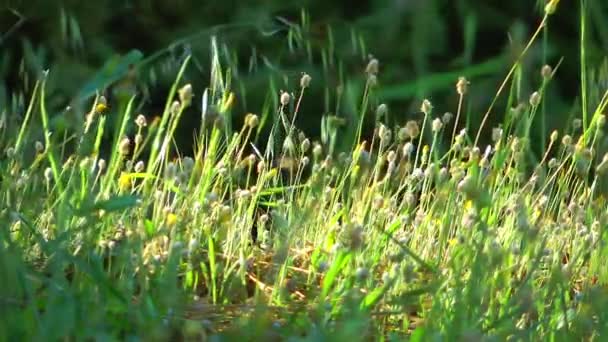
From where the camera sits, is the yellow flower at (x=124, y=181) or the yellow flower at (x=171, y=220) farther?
the yellow flower at (x=124, y=181)

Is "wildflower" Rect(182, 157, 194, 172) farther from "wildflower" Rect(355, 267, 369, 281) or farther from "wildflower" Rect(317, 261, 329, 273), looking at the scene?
"wildflower" Rect(355, 267, 369, 281)

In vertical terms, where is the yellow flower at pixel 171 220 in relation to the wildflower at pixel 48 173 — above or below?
below

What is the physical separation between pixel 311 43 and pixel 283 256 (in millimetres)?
1808

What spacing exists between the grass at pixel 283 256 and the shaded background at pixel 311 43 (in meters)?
0.81

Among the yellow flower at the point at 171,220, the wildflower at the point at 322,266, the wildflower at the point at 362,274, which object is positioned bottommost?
the wildflower at the point at 322,266

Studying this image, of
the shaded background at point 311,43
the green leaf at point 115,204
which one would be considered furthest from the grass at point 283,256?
the shaded background at point 311,43

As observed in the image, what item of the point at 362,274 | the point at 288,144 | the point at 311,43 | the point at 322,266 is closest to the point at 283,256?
the point at 362,274

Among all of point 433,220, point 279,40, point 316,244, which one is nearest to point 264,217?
point 316,244

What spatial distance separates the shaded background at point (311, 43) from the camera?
12.2 ft

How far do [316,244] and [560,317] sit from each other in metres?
0.56

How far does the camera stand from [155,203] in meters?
2.54

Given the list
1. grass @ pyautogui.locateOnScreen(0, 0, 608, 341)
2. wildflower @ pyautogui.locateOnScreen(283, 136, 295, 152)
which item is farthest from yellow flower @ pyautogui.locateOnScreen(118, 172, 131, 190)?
wildflower @ pyautogui.locateOnScreen(283, 136, 295, 152)

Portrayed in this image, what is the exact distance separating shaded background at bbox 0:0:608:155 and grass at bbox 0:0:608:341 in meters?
0.81

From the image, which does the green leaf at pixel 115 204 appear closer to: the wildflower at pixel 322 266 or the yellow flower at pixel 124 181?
the yellow flower at pixel 124 181
